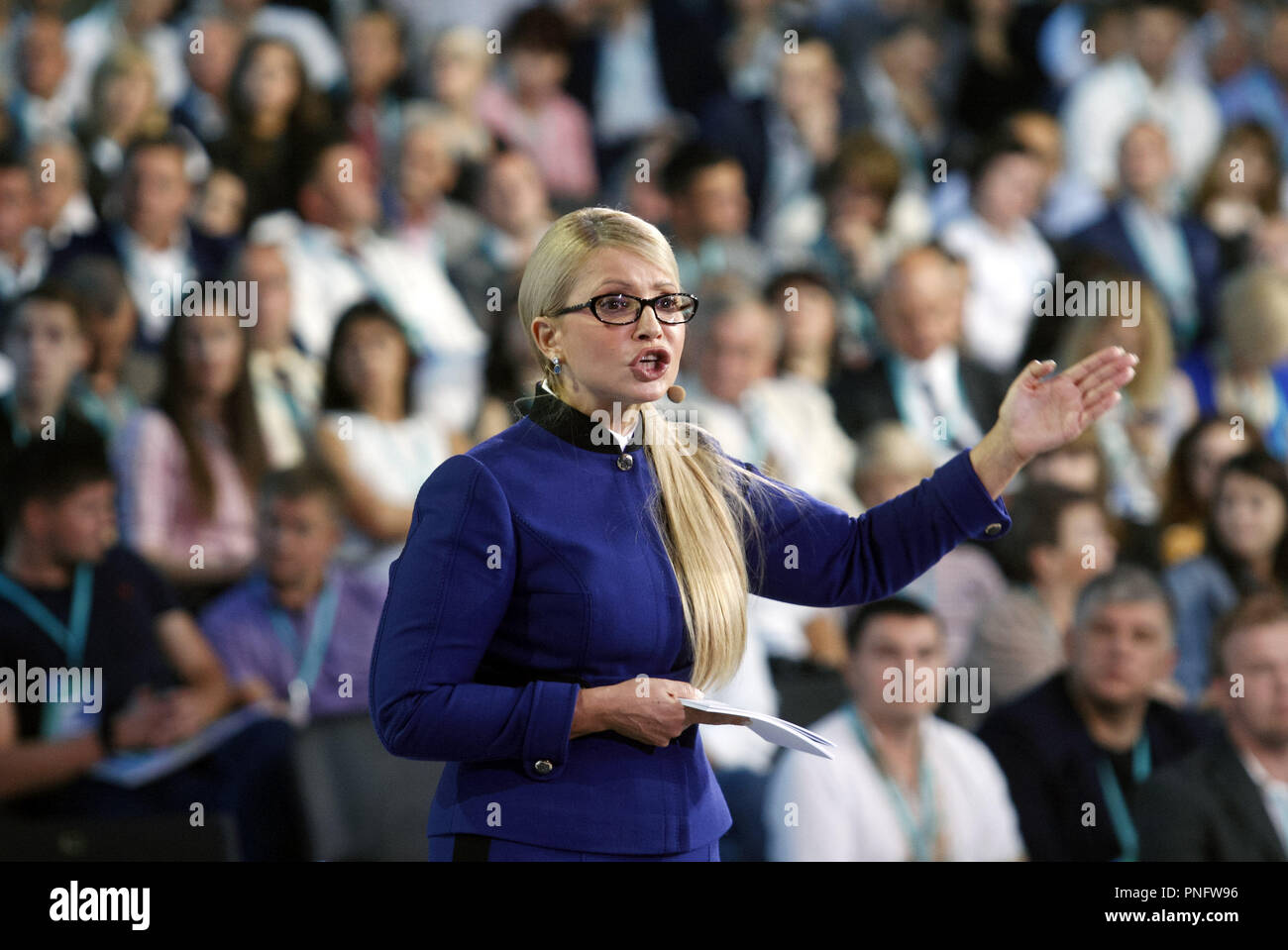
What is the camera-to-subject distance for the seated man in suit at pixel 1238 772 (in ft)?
11.5

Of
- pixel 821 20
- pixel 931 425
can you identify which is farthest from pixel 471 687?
pixel 821 20

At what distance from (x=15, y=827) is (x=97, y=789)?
1.95 feet

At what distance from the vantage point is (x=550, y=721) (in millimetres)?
1537

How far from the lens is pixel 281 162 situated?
4.50 meters

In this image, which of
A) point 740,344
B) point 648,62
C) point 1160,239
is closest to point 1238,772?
point 740,344

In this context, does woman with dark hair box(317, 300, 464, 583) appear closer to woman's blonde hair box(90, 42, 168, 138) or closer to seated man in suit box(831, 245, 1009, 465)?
woman's blonde hair box(90, 42, 168, 138)

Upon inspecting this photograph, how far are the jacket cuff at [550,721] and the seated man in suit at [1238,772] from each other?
239cm

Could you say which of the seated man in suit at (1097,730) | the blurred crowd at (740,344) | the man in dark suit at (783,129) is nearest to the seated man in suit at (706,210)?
the blurred crowd at (740,344)

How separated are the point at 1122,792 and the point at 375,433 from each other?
2214 mm

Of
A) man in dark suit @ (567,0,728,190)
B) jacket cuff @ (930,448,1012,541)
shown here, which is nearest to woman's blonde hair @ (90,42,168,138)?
man in dark suit @ (567,0,728,190)

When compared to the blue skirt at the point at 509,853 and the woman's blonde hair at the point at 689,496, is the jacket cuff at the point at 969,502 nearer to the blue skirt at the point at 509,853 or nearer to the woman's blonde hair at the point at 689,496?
the woman's blonde hair at the point at 689,496

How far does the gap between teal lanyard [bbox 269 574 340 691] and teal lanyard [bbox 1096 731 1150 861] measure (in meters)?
2.03

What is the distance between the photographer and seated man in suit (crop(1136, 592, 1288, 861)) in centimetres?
352

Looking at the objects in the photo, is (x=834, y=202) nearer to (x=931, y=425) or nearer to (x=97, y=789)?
(x=931, y=425)
